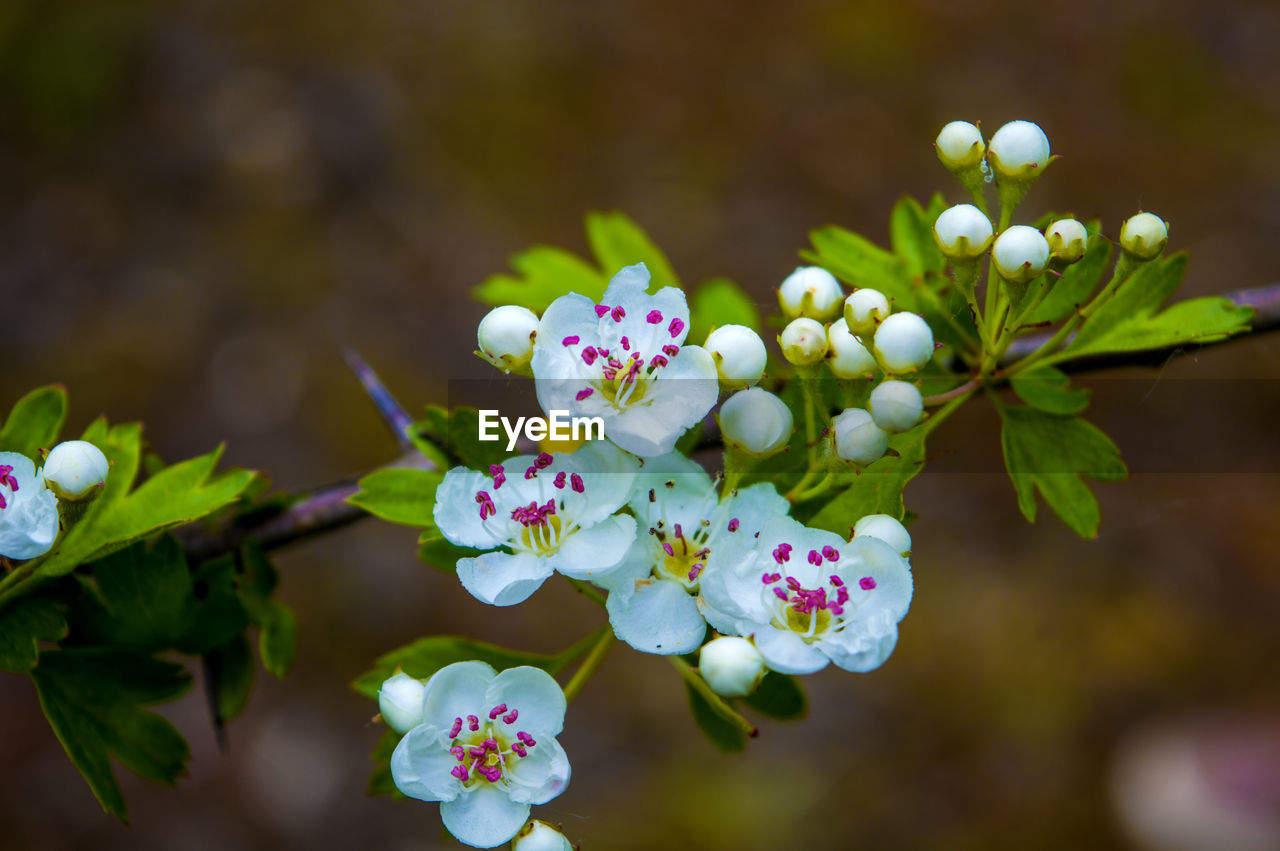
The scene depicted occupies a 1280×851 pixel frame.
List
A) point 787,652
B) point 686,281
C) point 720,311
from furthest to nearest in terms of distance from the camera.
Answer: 1. point 686,281
2. point 720,311
3. point 787,652

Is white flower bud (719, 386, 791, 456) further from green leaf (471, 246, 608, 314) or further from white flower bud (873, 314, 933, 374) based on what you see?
green leaf (471, 246, 608, 314)

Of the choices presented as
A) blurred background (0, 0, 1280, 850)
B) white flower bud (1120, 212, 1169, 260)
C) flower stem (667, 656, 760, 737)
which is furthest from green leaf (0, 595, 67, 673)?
blurred background (0, 0, 1280, 850)

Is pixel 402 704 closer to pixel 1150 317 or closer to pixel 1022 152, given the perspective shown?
pixel 1022 152

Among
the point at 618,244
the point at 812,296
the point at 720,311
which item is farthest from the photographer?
the point at 618,244

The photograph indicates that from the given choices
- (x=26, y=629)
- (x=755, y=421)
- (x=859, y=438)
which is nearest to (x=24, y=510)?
(x=26, y=629)

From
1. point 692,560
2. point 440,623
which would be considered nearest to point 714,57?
point 440,623

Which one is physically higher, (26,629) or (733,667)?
(733,667)

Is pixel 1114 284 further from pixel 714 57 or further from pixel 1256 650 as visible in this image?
pixel 714 57
